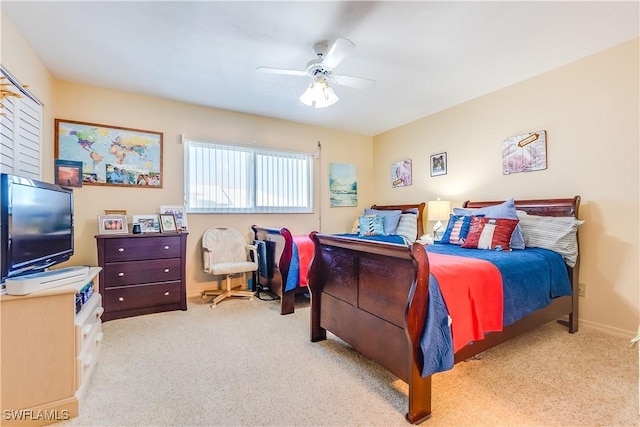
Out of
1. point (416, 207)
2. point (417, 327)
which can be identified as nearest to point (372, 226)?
point (416, 207)

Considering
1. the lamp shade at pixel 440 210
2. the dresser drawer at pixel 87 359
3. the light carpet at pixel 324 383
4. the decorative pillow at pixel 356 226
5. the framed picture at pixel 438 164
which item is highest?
the framed picture at pixel 438 164

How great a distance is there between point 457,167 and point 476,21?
78.4 inches

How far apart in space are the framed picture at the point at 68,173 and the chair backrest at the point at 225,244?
1.46 metres

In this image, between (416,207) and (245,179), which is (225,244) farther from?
(416,207)

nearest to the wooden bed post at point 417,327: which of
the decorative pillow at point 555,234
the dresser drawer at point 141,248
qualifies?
the decorative pillow at point 555,234

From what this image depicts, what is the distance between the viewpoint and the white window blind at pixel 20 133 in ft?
7.09

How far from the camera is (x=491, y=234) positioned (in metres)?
2.70

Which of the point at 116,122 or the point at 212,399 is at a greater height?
the point at 116,122

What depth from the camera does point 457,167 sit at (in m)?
3.87

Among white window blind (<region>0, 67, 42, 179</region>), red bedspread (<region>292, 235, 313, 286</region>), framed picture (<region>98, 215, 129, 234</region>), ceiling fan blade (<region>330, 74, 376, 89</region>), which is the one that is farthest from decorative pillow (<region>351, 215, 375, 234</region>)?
white window blind (<region>0, 67, 42, 179</region>)

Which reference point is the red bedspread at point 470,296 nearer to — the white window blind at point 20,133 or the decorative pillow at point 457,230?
the decorative pillow at point 457,230

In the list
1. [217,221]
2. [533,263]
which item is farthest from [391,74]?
[217,221]

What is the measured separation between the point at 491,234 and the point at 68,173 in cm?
433

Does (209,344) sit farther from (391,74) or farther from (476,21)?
(476,21)
